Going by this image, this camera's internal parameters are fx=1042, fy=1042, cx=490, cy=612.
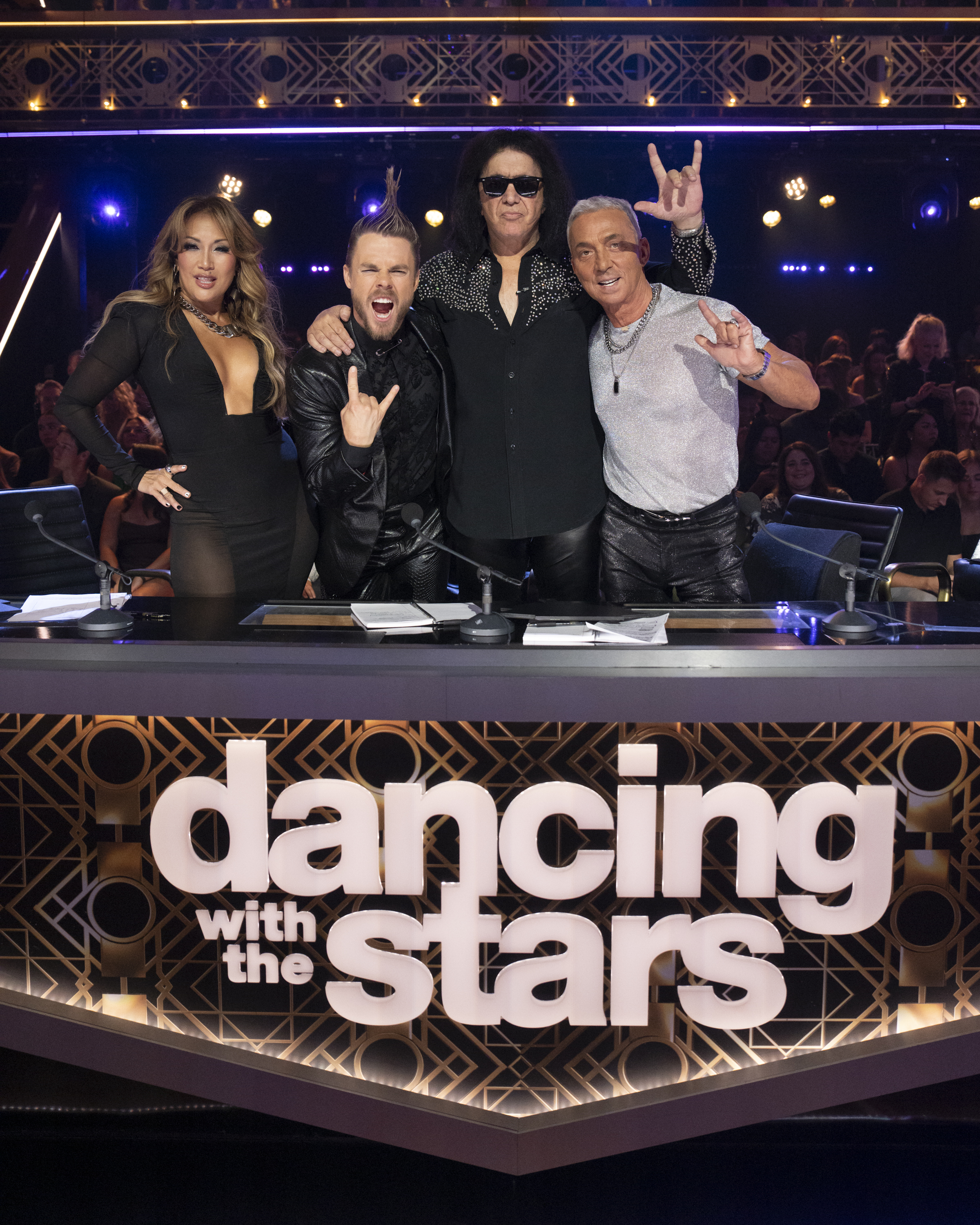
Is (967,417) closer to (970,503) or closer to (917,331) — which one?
(917,331)

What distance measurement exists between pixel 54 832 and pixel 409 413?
1.21 meters

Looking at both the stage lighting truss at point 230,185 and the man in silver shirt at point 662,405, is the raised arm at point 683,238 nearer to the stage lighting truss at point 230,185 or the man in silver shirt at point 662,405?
the man in silver shirt at point 662,405

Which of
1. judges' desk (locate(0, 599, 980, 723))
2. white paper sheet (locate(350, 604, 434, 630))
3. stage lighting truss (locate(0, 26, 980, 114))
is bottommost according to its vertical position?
judges' desk (locate(0, 599, 980, 723))

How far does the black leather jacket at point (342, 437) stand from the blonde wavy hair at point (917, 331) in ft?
17.5

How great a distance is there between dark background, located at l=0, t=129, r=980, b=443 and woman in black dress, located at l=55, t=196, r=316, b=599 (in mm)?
6226

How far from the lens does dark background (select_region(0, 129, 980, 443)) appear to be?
837 cm

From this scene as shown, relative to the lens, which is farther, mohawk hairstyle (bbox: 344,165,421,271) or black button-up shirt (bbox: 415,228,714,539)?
black button-up shirt (bbox: 415,228,714,539)

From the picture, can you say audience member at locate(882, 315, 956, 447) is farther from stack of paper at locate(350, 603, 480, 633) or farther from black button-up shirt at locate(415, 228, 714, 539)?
stack of paper at locate(350, 603, 480, 633)

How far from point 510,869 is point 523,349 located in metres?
1.23

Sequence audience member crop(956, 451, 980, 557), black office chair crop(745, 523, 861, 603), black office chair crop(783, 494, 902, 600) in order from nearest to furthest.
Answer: black office chair crop(745, 523, 861, 603) < black office chair crop(783, 494, 902, 600) < audience member crop(956, 451, 980, 557)

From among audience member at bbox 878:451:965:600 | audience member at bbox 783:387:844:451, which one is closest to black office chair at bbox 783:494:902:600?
audience member at bbox 878:451:965:600

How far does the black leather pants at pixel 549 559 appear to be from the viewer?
2498 millimetres

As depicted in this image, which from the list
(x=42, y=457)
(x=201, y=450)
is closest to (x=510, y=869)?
(x=201, y=450)

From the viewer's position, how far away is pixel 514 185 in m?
2.39
